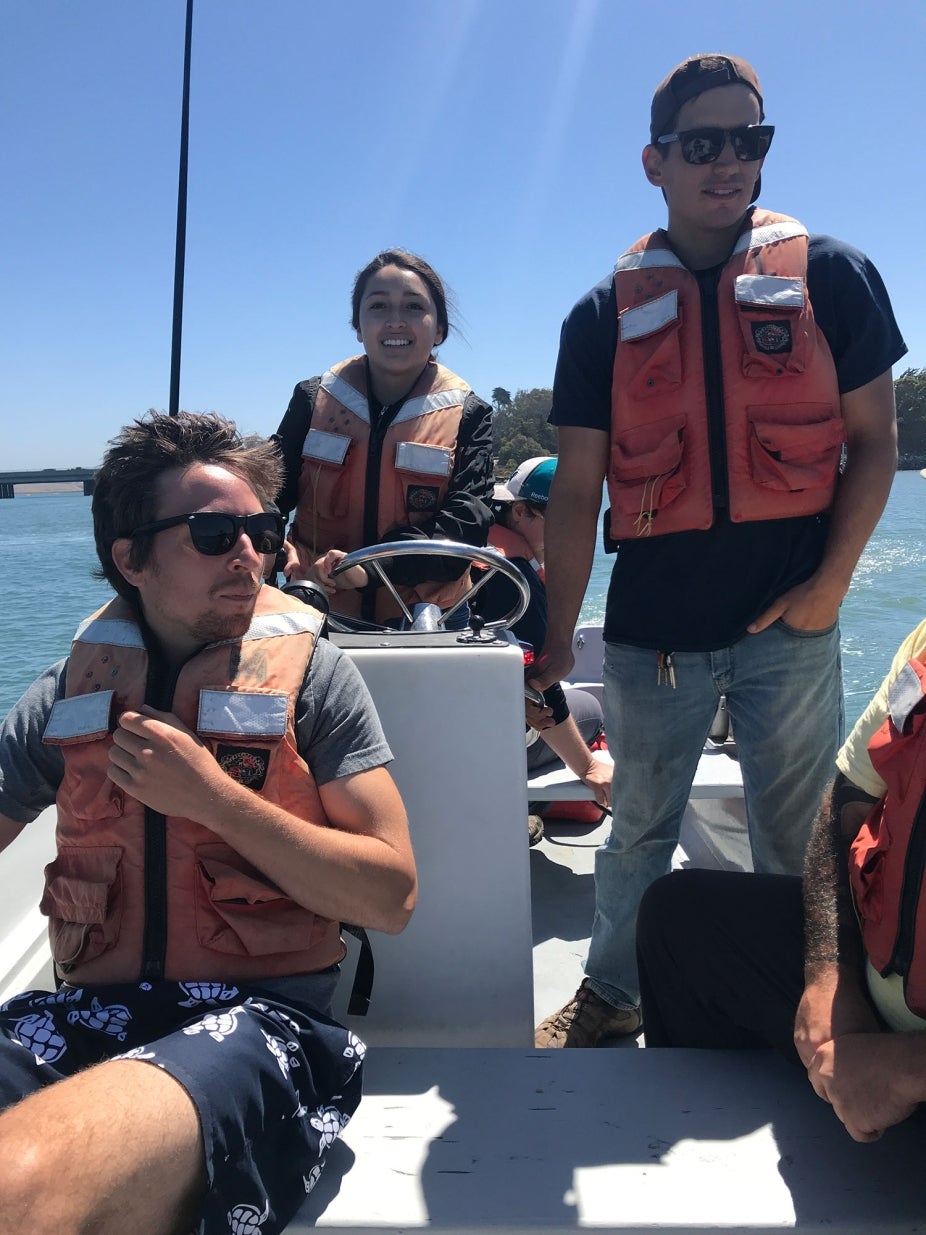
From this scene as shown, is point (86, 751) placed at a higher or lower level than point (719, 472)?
lower

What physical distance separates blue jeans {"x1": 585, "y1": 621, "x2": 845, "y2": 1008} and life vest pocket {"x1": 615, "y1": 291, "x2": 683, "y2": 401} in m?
0.49

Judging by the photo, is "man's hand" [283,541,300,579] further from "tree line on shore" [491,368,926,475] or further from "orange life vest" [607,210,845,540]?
"tree line on shore" [491,368,926,475]

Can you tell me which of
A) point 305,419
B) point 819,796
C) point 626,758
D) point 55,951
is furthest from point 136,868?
point 305,419

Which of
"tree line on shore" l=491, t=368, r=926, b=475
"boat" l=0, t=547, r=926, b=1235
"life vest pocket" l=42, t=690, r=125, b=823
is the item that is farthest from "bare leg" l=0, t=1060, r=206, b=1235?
"tree line on shore" l=491, t=368, r=926, b=475

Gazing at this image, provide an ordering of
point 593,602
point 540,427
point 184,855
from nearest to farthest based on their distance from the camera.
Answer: point 184,855
point 593,602
point 540,427

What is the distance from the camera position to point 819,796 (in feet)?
5.65

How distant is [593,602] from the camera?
9797 mm

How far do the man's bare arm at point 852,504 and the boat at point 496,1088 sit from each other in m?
0.53

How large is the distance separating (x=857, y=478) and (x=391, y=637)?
0.90m

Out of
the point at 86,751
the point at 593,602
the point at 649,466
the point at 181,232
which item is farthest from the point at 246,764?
the point at 593,602

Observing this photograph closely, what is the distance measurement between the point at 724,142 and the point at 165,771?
1.39 metres

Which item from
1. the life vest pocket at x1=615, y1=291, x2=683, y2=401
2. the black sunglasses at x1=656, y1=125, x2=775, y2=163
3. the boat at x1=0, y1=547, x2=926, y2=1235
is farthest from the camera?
the life vest pocket at x1=615, y1=291, x2=683, y2=401

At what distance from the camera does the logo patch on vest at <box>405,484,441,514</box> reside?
2227mm

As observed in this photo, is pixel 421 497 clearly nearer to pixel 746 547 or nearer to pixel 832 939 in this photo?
pixel 746 547
